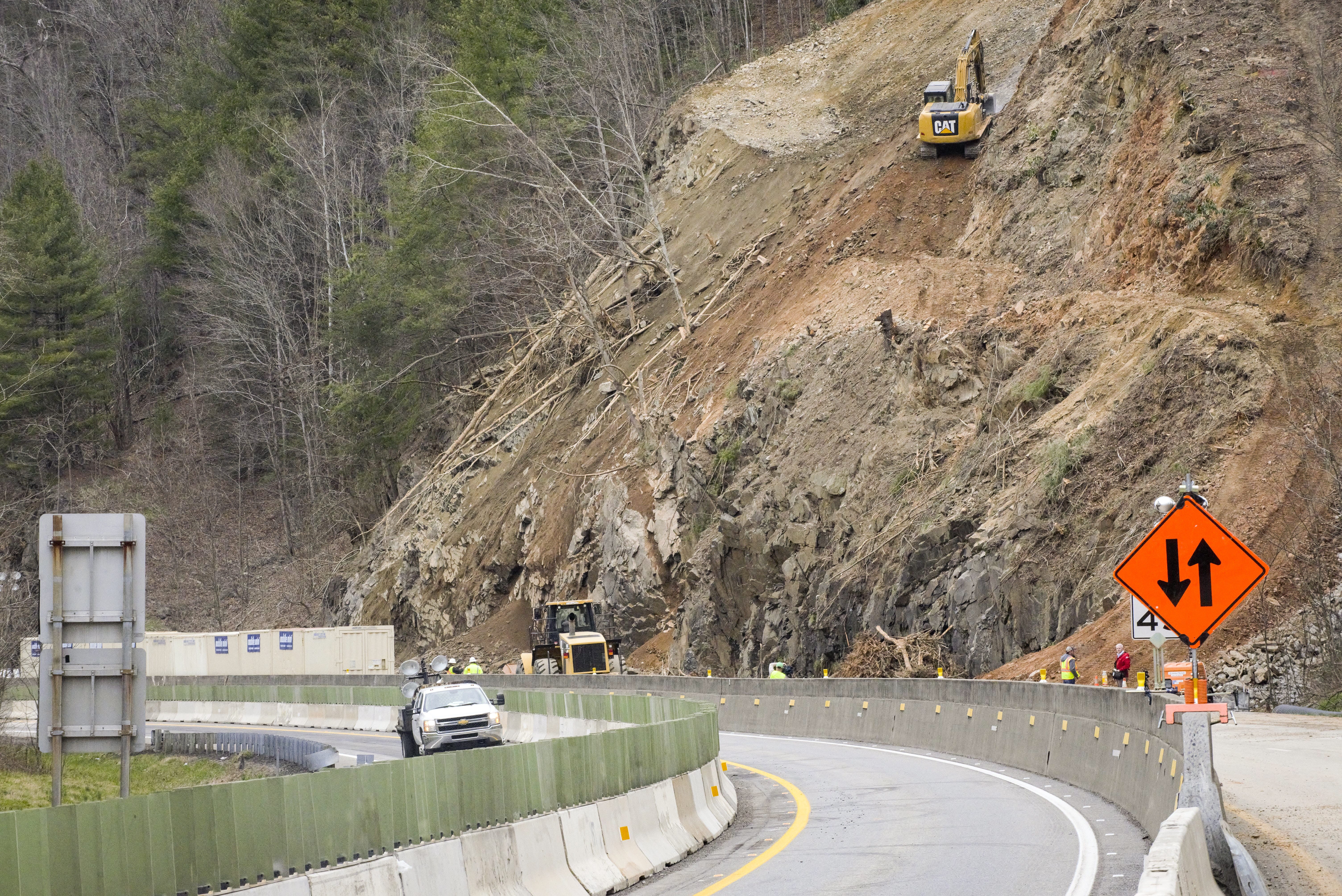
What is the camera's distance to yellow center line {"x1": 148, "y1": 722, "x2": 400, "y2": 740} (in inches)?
1444

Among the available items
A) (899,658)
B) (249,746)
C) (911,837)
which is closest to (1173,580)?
(911,837)

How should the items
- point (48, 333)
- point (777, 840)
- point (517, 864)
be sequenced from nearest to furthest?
point (517, 864), point (777, 840), point (48, 333)

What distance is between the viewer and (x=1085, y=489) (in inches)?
1227

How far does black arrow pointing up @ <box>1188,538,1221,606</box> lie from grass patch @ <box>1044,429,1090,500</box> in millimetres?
19829

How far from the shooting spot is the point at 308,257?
72875 mm

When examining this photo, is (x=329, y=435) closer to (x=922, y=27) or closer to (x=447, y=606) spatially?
(x=447, y=606)

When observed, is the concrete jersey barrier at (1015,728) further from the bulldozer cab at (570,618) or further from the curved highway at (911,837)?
the bulldozer cab at (570,618)

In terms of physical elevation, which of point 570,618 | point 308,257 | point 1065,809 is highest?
point 308,257

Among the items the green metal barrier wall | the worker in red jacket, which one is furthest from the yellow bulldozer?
the green metal barrier wall

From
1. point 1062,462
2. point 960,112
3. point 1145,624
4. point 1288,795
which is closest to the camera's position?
point 1145,624

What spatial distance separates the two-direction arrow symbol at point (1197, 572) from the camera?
466 inches

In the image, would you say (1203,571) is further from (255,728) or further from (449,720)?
(255,728)

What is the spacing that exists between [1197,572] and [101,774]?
1036 inches

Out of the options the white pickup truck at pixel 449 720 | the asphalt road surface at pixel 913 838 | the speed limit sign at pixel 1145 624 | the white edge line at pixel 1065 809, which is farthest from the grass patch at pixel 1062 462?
the speed limit sign at pixel 1145 624
